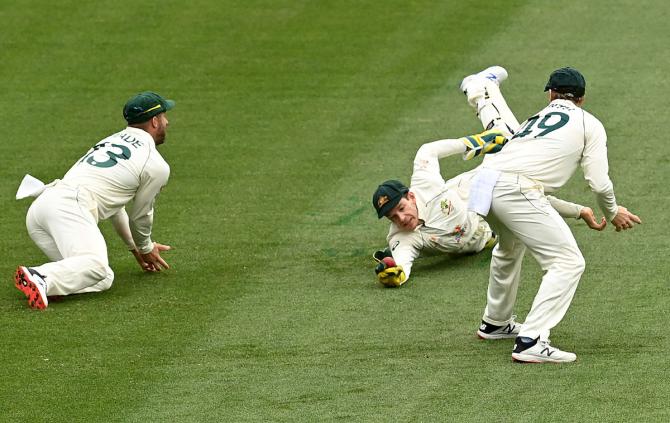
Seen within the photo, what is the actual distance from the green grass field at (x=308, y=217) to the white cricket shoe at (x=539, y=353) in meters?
0.08

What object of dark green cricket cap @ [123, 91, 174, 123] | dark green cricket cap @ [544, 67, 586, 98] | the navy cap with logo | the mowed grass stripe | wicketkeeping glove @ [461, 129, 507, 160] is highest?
dark green cricket cap @ [544, 67, 586, 98]

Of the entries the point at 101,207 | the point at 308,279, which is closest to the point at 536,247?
the point at 308,279

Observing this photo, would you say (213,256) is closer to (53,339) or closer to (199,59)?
(53,339)

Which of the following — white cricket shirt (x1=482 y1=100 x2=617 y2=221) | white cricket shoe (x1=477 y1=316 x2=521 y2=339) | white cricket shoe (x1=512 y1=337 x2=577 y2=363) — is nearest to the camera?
white cricket shoe (x1=512 y1=337 x2=577 y2=363)

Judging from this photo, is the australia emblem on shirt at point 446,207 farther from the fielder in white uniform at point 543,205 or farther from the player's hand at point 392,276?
the fielder in white uniform at point 543,205

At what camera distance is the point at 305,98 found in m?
16.5

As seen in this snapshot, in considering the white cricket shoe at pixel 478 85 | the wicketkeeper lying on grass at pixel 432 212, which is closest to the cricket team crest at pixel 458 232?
the wicketkeeper lying on grass at pixel 432 212

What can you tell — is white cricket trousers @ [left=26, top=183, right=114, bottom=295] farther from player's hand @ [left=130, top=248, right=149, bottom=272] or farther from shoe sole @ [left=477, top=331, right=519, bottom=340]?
shoe sole @ [left=477, top=331, right=519, bottom=340]

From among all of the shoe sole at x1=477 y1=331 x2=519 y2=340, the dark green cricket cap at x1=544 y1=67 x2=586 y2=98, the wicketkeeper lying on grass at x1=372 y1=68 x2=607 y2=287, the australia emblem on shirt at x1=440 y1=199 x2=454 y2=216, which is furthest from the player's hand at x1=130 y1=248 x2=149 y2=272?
the dark green cricket cap at x1=544 y1=67 x2=586 y2=98

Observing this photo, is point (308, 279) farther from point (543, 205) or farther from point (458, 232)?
point (543, 205)

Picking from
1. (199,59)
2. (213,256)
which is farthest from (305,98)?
(213,256)

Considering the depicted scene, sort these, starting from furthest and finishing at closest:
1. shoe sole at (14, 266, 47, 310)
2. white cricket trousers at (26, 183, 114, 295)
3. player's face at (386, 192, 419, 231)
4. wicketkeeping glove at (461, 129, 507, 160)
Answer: wicketkeeping glove at (461, 129, 507, 160) < player's face at (386, 192, 419, 231) < white cricket trousers at (26, 183, 114, 295) < shoe sole at (14, 266, 47, 310)

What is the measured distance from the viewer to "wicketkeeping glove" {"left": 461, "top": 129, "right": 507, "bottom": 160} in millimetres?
11906

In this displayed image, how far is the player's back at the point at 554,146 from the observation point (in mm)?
9523
